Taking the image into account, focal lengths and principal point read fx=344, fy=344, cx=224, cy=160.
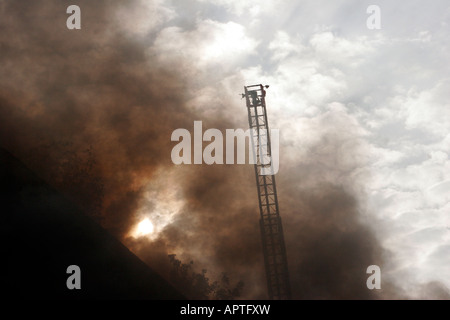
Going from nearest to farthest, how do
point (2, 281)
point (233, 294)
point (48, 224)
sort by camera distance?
point (2, 281)
point (48, 224)
point (233, 294)

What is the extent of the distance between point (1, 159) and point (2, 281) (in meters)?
8.65

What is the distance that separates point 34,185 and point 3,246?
495 centimetres

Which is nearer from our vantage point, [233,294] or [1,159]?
[1,159]

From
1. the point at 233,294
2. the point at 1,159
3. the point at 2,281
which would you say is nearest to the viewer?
the point at 2,281
